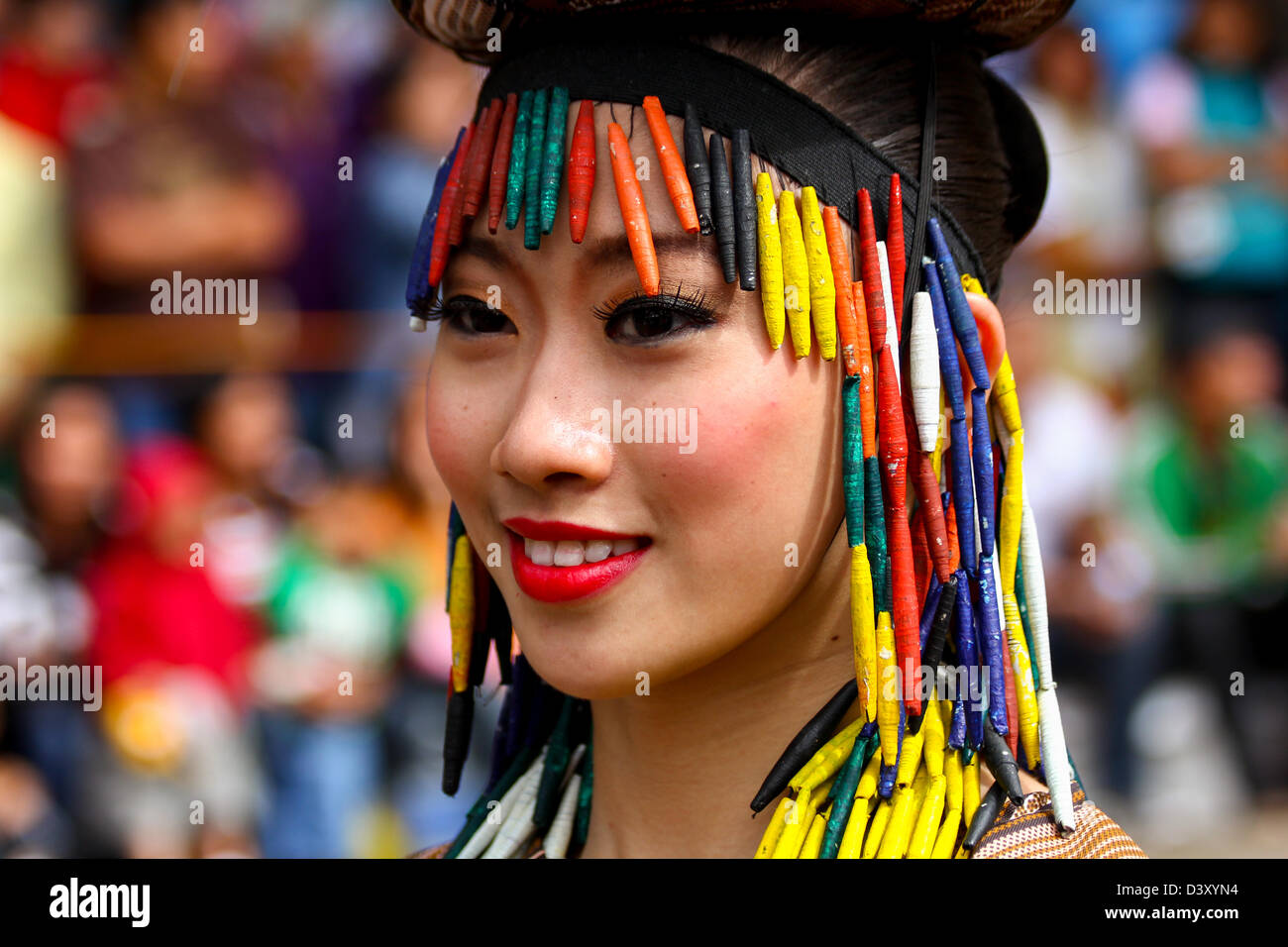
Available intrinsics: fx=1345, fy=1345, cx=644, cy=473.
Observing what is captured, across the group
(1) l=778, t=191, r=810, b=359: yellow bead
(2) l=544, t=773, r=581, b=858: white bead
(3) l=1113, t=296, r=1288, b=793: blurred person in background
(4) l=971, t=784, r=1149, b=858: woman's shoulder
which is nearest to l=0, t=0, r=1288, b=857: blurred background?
(3) l=1113, t=296, r=1288, b=793: blurred person in background

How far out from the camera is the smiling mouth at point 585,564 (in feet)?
5.72

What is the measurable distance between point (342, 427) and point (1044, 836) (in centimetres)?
364

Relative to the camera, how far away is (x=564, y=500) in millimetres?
1732

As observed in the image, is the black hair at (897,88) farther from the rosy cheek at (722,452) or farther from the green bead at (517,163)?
the rosy cheek at (722,452)

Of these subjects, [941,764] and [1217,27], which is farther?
[1217,27]

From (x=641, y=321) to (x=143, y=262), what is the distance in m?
3.89

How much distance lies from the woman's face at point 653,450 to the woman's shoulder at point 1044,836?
407 millimetres

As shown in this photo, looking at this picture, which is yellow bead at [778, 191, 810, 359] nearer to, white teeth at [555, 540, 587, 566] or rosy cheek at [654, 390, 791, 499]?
rosy cheek at [654, 390, 791, 499]

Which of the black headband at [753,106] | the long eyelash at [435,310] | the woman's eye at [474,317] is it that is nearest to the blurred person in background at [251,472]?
the long eyelash at [435,310]

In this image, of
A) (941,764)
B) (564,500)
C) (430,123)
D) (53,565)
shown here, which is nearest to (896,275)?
(564,500)

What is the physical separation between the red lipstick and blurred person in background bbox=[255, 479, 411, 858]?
2.91 m

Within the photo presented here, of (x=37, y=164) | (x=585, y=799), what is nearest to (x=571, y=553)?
(x=585, y=799)

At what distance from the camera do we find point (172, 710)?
4.62 metres

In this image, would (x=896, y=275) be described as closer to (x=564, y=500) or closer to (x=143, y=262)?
(x=564, y=500)
